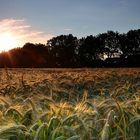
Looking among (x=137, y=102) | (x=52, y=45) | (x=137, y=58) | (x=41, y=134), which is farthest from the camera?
(x=52, y=45)

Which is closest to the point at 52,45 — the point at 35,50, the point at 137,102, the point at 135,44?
the point at 35,50

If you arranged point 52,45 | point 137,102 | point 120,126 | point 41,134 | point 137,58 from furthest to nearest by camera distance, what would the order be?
point 52,45, point 137,58, point 137,102, point 120,126, point 41,134

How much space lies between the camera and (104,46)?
10012 centimetres

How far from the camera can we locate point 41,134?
382 centimetres

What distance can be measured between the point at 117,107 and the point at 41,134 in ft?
3.08

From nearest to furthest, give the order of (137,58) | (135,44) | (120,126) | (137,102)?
(120,126) < (137,102) < (137,58) < (135,44)

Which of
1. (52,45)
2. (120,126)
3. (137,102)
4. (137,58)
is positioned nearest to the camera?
(120,126)

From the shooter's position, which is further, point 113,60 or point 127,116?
point 113,60

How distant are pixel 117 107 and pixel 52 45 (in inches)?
3822

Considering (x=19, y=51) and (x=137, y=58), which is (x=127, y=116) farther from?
(x=19, y=51)

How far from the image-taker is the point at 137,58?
85.4 m

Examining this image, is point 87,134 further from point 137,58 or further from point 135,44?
point 135,44

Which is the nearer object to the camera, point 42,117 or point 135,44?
point 42,117

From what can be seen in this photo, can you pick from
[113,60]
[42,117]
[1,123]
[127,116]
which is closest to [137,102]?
[127,116]
